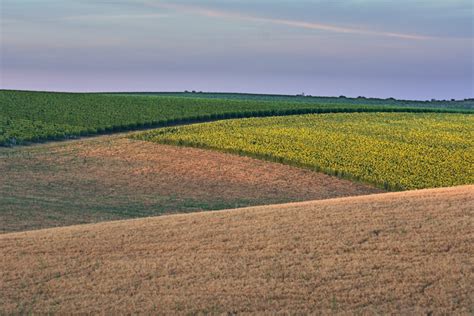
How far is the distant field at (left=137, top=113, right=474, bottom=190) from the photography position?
36.0 m

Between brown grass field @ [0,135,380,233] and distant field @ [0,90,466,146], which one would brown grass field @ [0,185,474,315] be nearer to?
brown grass field @ [0,135,380,233]

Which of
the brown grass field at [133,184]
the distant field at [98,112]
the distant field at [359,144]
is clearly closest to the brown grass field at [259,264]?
the brown grass field at [133,184]

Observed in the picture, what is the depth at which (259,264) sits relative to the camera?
16.0 meters

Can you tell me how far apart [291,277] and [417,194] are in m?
9.56

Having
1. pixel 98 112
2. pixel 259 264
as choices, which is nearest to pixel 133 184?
pixel 259 264

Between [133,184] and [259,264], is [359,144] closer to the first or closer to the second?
[133,184]

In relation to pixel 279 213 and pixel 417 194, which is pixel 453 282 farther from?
pixel 417 194

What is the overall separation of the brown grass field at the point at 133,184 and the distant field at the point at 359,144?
1.18m

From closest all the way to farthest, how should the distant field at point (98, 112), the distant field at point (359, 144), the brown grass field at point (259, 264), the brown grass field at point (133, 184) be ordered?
1. the brown grass field at point (259, 264)
2. the brown grass field at point (133, 184)
3. the distant field at point (359, 144)
4. the distant field at point (98, 112)

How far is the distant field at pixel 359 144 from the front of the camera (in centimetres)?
3603

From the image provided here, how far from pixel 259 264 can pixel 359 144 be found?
2908cm

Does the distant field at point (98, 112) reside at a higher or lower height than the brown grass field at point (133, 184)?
higher

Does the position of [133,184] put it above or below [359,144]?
below

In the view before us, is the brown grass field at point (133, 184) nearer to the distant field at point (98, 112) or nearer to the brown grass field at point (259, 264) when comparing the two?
the distant field at point (98, 112)
